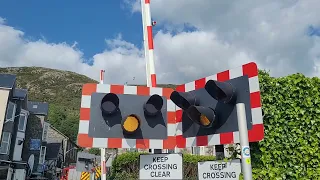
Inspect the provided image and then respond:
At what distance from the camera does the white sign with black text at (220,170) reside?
3715 mm

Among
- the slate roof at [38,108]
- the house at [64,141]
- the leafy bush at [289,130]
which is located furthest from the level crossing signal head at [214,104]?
the house at [64,141]

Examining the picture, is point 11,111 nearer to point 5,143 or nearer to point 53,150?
point 5,143

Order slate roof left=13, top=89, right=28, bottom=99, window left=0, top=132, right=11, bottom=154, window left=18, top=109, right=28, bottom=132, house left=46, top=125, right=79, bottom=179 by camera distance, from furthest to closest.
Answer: house left=46, top=125, right=79, bottom=179, window left=18, top=109, right=28, bottom=132, slate roof left=13, top=89, right=28, bottom=99, window left=0, top=132, right=11, bottom=154

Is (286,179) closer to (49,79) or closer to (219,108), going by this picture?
(219,108)

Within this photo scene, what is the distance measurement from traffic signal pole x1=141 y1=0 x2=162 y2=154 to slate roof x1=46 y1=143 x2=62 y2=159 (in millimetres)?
47937

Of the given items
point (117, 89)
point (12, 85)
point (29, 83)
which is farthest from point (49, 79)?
point (117, 89)

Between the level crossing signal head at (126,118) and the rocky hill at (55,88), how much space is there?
80986mm

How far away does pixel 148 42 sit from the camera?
5.57 meters

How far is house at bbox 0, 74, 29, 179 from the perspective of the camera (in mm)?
30719

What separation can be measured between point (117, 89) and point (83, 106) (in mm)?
492

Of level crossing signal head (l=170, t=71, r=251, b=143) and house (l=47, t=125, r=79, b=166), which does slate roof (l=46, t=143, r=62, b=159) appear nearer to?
house (l=47, t=125, r=79, b=166)

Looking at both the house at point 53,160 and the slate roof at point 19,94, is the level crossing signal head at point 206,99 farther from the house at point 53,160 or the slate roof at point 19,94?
the house at point 53,160

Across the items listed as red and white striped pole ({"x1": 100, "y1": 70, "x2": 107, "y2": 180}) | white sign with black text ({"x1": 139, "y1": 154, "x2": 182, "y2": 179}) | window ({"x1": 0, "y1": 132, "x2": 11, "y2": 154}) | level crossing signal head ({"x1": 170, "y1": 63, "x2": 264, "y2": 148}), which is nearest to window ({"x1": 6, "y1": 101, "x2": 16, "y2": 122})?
window ({"x1": 0, "y1": 132, "x2": 11, "y2": 154})

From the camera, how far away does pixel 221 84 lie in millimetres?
3627
